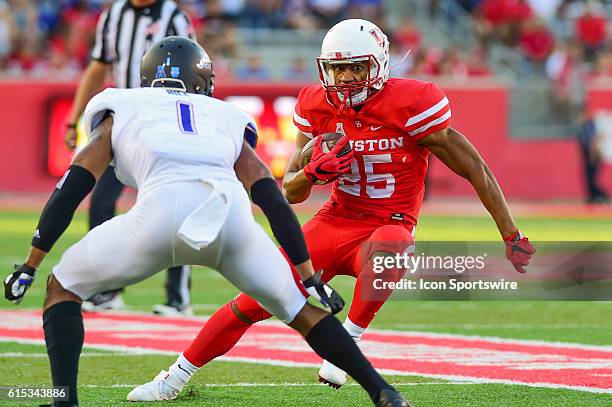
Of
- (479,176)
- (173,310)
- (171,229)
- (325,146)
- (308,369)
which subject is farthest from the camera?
(173,310)

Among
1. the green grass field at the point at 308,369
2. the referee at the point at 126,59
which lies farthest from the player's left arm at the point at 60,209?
the referee at the point at 126,59

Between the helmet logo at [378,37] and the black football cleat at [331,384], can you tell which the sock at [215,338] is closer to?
the black football cleat at [331,384]

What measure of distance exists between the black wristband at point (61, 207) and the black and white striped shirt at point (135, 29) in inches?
144

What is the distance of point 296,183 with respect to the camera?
519cm

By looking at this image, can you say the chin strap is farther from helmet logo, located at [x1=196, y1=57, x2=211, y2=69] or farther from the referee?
the referee

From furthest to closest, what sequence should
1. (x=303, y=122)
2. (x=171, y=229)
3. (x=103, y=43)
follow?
(x=103, y=43) < (x=303, y=122) < (x=171, y=229)

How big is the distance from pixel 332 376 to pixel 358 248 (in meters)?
0.53

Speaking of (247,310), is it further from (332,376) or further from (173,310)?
(173,310)

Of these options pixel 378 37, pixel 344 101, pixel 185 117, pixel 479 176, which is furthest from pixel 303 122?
pixel 185 117

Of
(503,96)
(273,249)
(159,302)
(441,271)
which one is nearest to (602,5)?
(503,96)

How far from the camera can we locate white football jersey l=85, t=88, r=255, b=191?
4.16 meters

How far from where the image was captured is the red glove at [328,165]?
16.5 ft

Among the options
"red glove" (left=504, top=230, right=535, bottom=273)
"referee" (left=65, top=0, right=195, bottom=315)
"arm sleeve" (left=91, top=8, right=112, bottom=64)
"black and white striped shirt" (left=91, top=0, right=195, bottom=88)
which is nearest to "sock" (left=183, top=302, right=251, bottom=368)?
"red glove" (left=504, top=230, right=535, bottom=273)

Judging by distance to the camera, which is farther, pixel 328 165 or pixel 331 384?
pixel 331 384
